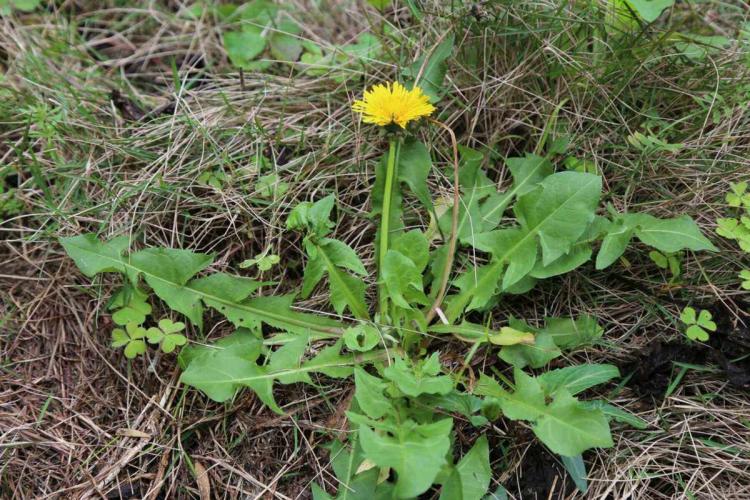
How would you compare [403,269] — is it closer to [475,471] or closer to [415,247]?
[415,247]

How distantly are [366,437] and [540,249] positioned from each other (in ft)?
2.93

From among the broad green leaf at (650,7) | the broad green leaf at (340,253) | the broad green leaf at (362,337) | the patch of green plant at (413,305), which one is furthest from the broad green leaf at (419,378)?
the broad green leaf at (650,7)

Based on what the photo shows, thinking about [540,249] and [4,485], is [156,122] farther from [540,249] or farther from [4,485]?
[540,249]

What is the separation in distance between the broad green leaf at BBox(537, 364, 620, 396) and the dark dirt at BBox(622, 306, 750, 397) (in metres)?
0.13

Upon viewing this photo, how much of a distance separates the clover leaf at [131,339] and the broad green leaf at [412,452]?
0.89 metres

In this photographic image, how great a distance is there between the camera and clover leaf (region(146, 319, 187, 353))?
6.79 feet

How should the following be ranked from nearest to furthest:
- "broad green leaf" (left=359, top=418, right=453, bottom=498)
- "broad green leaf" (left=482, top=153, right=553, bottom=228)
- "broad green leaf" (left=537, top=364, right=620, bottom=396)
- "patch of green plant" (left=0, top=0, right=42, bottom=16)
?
"broad green leaf" (left=359, top=418, right=453, bottom=498) → "broad green leaf" (left=537, top=364, right=620, bottom=396) → "broad green leaf" (left=482, top=153, right=553, bottom=228) → "patch of green plant" (left=0, top=0, right=42, bottom=16)

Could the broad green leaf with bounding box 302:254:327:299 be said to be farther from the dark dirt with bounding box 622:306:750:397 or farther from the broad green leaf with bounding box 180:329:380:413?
the dark dirt with bounding box 622:306:750:397

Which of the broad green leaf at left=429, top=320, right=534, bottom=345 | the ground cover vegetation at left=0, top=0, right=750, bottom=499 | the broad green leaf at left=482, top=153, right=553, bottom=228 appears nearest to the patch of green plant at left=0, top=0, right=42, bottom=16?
the ground cover vegetation at left=0, top=0, right=750, bottom=499

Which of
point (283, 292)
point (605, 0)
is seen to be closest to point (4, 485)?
point (283, 292)

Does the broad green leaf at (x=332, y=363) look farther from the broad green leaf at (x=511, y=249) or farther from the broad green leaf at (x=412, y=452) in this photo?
the broad green leaf at (x=511, y=249)

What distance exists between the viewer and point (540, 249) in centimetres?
211

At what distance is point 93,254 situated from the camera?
2082 millimetres

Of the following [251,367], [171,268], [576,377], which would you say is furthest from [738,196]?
[171,268]
